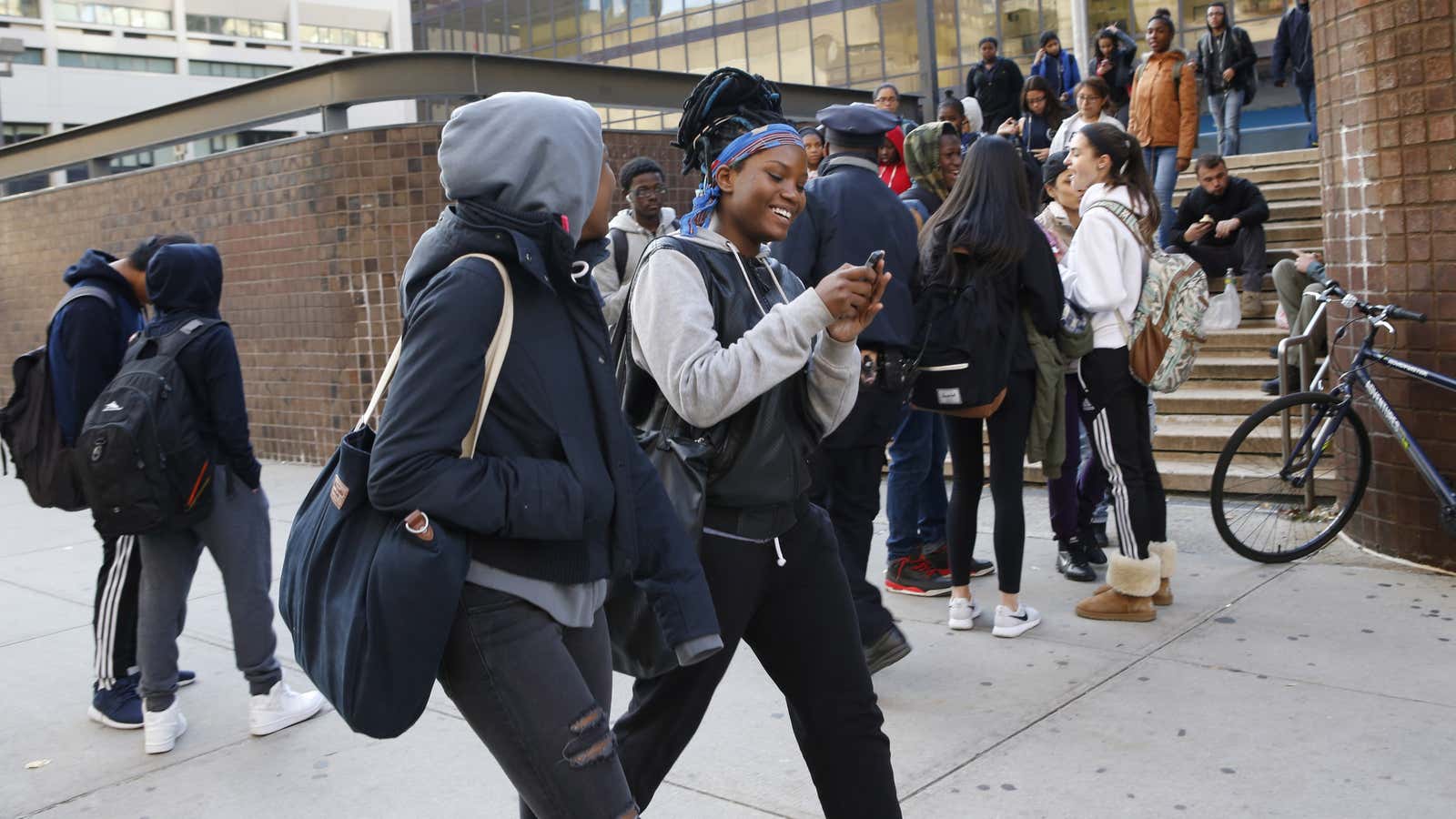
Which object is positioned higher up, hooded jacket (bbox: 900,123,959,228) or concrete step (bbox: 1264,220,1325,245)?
hooded jacket (bbox: 900,123,959,228)

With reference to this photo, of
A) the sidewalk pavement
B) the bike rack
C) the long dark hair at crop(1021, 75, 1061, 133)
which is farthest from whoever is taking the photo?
the long dark hair at crop(1021, 75, 1061, 133)

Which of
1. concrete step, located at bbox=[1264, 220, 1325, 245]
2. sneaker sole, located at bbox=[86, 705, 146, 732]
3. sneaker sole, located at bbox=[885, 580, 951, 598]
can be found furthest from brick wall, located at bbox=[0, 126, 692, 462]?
sneaker sole, located at bbox=[86, 705, 146, 732]

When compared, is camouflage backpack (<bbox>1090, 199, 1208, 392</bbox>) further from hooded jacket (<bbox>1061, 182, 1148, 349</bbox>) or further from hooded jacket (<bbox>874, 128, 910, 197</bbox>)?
hooded jacket (<bbox>874, 128, 910, 197</bbox>)

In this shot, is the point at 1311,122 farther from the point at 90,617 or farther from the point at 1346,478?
the point at 90,617

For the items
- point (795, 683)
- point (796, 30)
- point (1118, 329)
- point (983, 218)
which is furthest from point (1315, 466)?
point (796, 30)

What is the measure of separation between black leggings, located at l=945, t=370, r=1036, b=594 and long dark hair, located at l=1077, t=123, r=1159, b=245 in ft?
2.71

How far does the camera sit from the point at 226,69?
7081 cm

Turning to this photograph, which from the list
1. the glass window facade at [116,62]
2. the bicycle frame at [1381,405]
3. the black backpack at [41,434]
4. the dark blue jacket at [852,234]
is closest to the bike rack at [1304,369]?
the bicycle frame at [1381,405]

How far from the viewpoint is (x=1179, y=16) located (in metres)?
25.6

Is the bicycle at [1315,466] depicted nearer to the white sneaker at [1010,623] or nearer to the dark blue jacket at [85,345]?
the white sneaker at [1010,623]

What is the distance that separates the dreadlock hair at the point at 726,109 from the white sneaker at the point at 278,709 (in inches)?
102

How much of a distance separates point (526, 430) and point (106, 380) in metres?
2.92

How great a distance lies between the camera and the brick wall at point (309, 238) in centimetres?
983

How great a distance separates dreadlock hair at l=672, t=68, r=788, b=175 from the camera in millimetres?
2861
